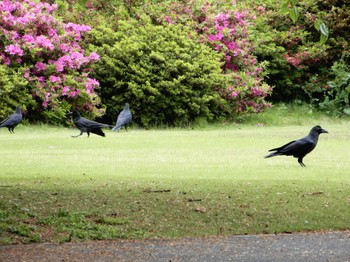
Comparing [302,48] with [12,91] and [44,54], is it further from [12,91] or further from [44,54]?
[12,91]

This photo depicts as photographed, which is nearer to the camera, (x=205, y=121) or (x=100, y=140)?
(x=100, y=140)

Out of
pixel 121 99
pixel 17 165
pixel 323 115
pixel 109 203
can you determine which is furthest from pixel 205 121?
pixel 109 203

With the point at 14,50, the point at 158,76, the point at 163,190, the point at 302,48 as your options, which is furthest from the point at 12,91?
the point at 163,190

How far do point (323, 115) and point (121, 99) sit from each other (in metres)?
6.76

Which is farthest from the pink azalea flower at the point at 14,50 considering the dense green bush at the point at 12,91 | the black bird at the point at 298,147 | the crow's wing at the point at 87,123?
the black bird at the point at 298,147

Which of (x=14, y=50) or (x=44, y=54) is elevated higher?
(x=14, y=50)

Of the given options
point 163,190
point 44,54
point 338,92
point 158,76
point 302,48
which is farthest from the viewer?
point 302,48

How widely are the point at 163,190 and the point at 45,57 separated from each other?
13.2 m

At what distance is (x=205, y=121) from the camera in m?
23.6

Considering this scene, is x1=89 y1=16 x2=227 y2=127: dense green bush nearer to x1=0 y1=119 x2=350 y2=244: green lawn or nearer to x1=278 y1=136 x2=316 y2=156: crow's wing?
x1=0 y1=119 x2=350 y2=244: green lawn

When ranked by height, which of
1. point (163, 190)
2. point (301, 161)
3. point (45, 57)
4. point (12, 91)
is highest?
point (45, 57)

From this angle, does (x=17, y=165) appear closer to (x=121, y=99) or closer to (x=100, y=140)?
(x=100, y=140)

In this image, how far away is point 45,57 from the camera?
23031 mm

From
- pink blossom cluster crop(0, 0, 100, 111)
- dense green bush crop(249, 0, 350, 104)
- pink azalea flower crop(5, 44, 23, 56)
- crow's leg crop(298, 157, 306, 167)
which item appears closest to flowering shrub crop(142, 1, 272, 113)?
dense green bush crop(249, 0, 350, 104)
